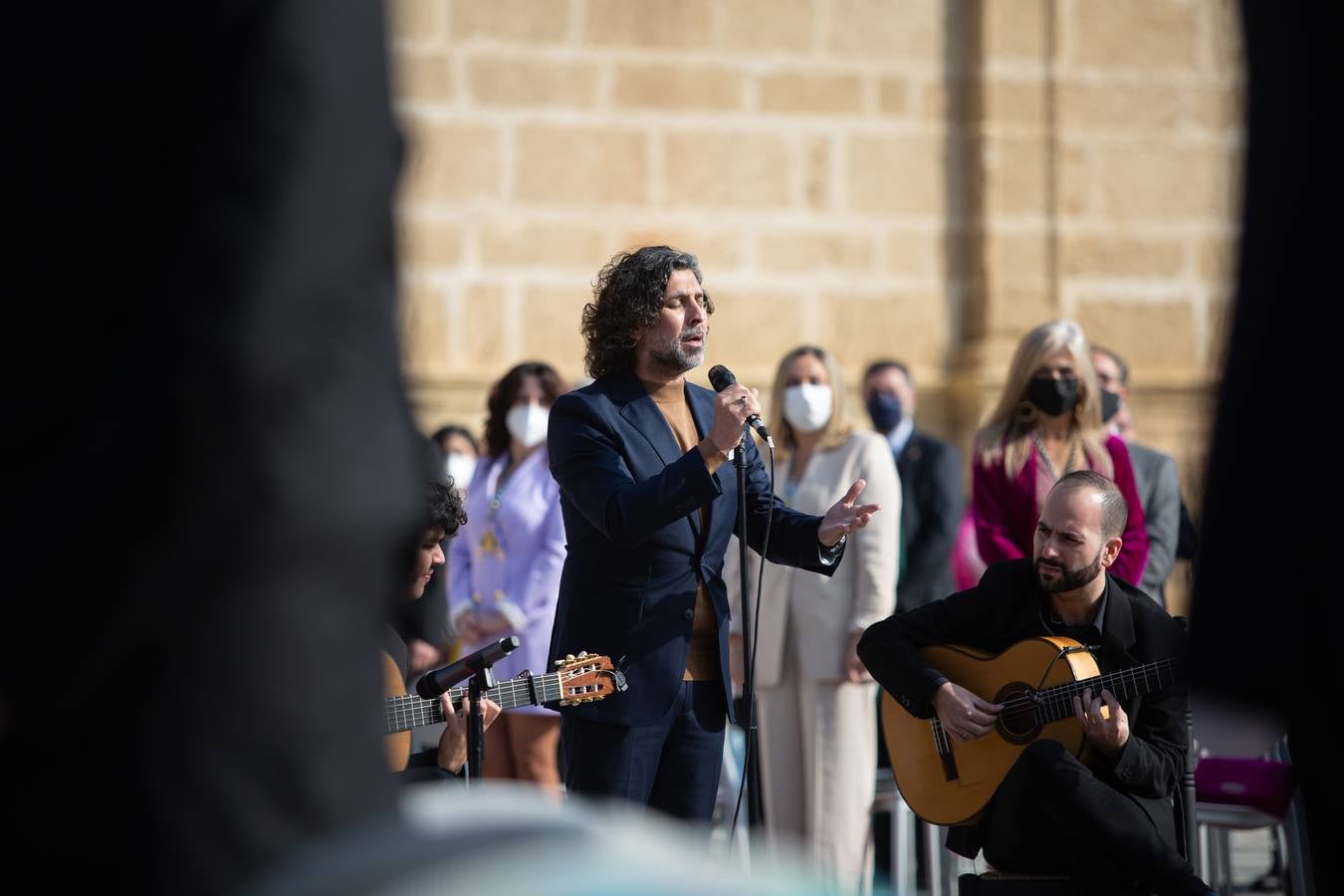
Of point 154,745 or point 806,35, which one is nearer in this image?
point 154,745

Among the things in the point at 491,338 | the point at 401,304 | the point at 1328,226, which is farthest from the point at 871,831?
the point at 401,304

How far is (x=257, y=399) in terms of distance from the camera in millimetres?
1506

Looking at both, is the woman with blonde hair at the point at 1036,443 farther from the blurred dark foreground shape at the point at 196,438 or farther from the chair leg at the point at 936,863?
the blurred dark foreground shape at the point at 196,438

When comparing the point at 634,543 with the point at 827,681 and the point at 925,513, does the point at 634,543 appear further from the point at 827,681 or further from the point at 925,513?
the point at 925,513

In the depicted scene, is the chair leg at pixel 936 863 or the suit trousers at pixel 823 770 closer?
the chair leg at pixel 936 863

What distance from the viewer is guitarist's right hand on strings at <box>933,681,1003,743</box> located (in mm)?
5262

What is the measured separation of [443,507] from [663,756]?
3.37 ft

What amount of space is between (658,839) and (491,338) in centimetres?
887

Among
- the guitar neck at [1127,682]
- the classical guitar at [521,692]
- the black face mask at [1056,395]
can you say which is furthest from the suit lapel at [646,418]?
the black face mask at [1056,395]

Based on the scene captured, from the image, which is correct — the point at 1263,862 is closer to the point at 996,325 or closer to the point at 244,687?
the point at 996,325

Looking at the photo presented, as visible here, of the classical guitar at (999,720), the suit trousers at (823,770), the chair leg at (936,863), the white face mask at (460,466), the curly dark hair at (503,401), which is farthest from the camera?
the white face mask at (460,466)

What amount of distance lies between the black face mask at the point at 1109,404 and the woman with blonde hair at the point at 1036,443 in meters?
0.38

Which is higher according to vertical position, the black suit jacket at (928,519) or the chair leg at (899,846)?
the black suit jacket at (928,519)

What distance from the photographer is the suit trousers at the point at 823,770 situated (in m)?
6.76
